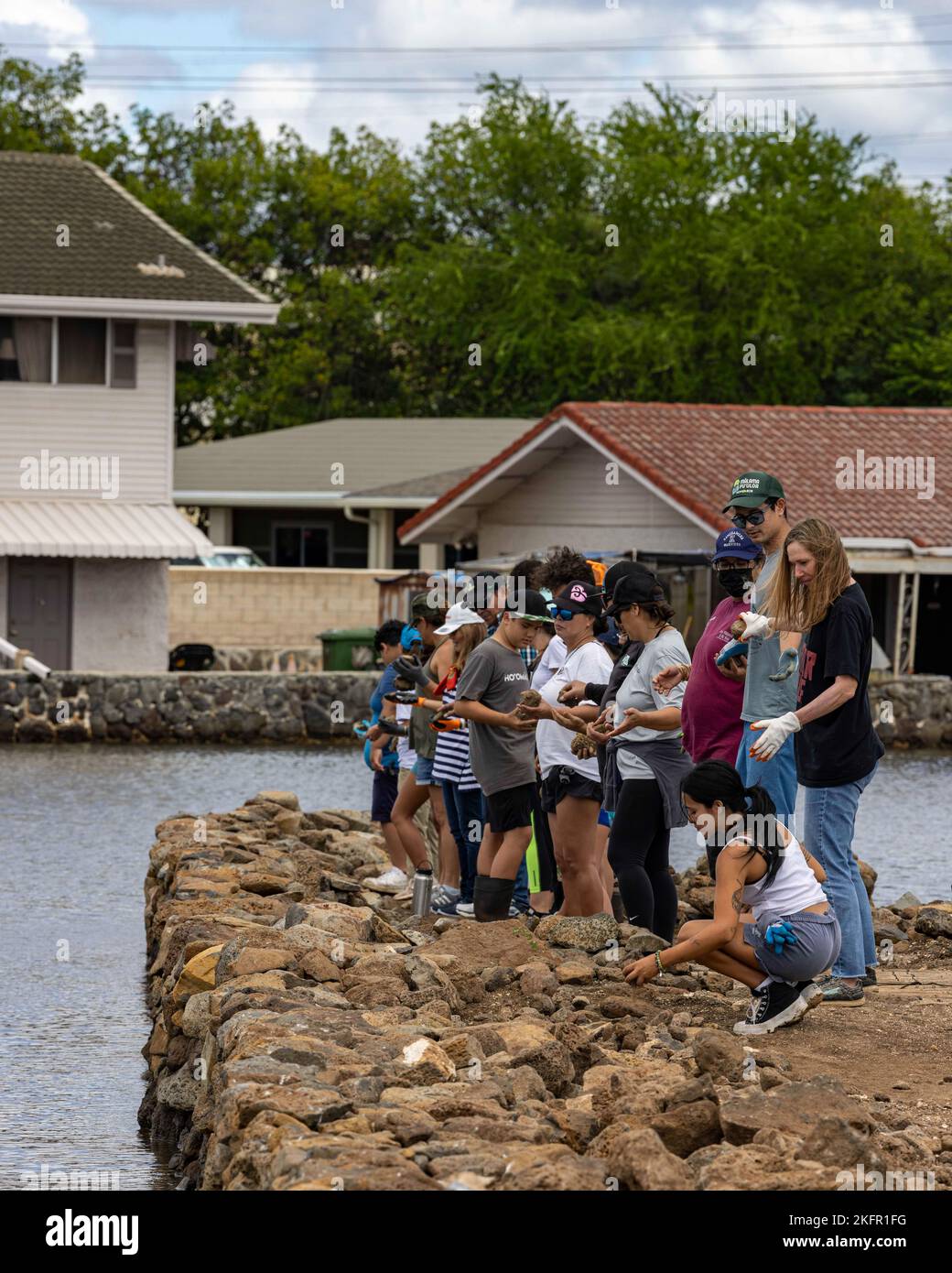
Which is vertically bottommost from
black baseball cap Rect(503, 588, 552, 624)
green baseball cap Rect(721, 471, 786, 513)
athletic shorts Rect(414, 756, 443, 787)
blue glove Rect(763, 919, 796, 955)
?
A: blue glove Rect(763, 919, 796, 955)

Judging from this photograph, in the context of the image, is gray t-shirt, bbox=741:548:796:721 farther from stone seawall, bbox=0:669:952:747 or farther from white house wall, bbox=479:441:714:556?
white house wall, bbox=479:441:714:556

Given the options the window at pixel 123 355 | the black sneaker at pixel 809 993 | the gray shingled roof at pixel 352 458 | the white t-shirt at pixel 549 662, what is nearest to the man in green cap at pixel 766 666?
the black sneaker at pixel 809 993

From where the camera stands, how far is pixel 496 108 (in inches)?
2308

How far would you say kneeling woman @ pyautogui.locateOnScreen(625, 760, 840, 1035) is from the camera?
768 cm

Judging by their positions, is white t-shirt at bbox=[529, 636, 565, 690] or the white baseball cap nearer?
white t-shirt at bbox=[529, 636, 565, 690]

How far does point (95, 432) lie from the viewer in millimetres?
31422

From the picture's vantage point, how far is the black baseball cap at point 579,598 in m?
9.71

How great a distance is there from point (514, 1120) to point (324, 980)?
2.59m

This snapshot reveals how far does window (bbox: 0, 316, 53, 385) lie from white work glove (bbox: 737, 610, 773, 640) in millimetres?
24234

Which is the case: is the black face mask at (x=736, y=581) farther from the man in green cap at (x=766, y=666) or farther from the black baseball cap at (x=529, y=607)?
the black baseball cap at (x=529, y=607)

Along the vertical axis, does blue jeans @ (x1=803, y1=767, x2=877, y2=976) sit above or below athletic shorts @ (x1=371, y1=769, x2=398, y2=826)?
above

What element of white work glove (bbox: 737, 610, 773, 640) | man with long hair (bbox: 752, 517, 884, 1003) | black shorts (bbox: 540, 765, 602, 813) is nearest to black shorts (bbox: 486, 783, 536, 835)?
black shorts (bbox: 540, 765, 602, 813)

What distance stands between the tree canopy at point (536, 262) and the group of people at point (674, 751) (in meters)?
41.3
